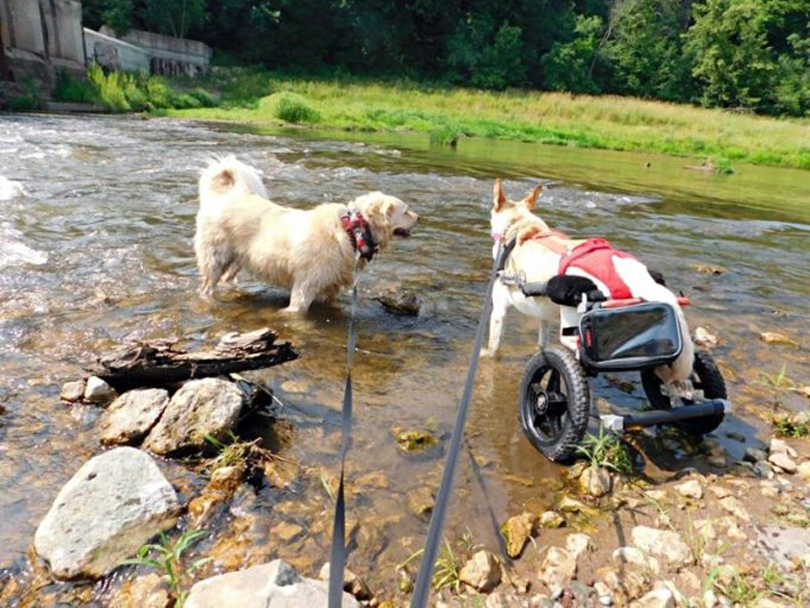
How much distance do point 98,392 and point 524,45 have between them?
5914 cm

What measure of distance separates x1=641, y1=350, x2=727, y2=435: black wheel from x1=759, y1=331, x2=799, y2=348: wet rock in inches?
101

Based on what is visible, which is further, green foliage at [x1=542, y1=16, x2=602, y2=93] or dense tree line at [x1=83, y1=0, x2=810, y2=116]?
green foliage at [x1=542, y1=16, x2=602, y2=93]

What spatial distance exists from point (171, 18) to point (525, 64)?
32035mm

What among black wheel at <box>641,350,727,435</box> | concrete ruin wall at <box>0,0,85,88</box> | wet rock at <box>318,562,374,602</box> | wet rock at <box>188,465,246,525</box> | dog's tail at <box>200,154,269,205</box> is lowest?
wet rock at <box>318,562,374,602</box>

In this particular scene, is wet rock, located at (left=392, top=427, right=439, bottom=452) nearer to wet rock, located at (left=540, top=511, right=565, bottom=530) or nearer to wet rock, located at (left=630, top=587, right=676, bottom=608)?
wet rock, located at (left=540, top=511, right=565, bottom=530)

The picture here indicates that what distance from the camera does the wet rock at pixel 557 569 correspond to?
8.12 feet

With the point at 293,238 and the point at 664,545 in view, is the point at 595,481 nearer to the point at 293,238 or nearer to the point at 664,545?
the point at 664,545

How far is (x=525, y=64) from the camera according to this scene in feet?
175

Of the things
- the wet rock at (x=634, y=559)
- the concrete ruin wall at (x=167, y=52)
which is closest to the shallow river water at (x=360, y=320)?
the wet rock at (x=634, y=559)

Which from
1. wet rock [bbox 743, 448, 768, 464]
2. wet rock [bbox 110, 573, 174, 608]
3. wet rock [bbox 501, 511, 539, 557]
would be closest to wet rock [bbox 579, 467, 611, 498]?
wet rock [bbox 501, 511, 539, 557]

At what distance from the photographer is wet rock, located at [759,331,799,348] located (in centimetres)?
541

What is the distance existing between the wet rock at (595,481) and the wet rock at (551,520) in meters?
0.31

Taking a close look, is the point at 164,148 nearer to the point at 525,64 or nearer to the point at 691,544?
the point at 691,544

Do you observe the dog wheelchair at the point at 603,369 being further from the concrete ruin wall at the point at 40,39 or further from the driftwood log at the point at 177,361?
the concrete ruin wall at the point at 40,39
